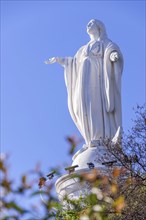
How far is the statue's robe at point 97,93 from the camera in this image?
1348 centimetres

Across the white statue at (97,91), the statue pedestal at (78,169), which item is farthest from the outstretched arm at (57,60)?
the statue pedestal at (78,169)

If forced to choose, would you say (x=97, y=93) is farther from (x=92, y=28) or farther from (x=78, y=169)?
(x=78, y=169)

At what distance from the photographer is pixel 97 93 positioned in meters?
13.8

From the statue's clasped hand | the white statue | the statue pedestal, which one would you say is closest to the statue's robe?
the white statue

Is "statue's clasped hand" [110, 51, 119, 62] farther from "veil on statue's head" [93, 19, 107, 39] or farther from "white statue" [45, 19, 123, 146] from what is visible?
"veil on statue's head" [93, 19, 107, 39]

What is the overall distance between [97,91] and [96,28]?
184 centimetres

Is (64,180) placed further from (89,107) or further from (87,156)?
(89,107)

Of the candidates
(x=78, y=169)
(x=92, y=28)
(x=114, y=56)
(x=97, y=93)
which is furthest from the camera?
(x=92, y=28)

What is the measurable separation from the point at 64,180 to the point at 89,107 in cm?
225

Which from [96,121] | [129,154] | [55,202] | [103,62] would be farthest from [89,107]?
[55,202]

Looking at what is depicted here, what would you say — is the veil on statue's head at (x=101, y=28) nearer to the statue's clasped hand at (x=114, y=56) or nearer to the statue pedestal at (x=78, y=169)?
the statue's clasped hand at (x=114, y=56)

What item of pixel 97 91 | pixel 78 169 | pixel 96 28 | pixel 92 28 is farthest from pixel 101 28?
pixel 78 169

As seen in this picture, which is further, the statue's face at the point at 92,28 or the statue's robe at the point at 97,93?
the statue's face at the point at 92,28

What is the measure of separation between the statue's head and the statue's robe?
359mm
